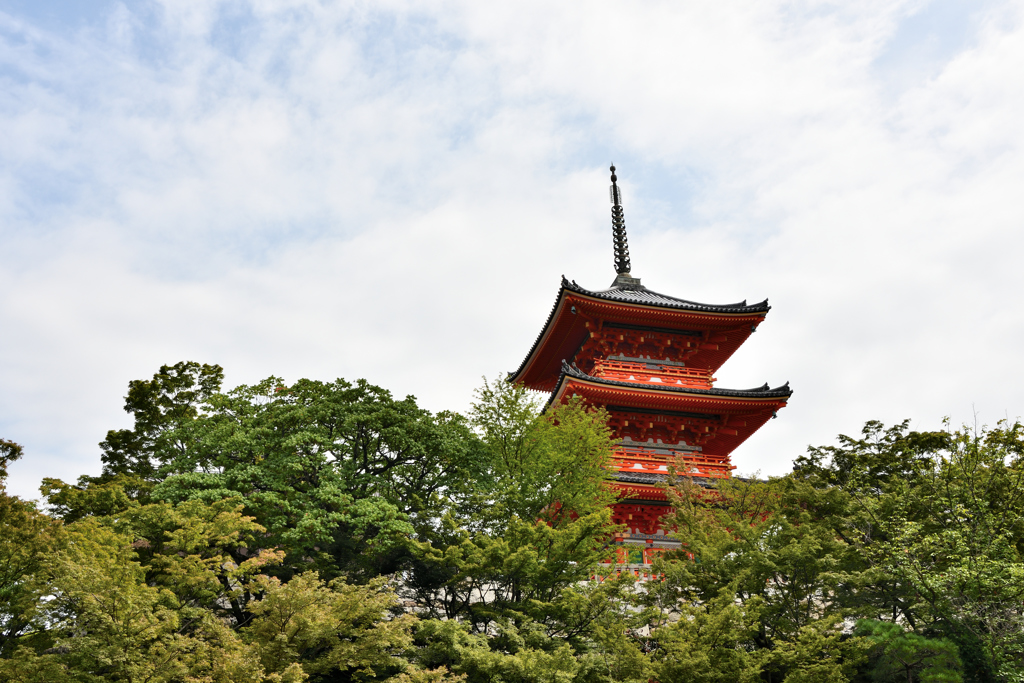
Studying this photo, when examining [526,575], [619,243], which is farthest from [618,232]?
[526,575]

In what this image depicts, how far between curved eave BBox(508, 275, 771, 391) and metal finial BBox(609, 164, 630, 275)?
4.26 meters

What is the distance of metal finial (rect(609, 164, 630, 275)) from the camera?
36747 mm

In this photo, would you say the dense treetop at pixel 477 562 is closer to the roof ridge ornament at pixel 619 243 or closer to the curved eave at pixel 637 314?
the curved eave at pixel 637 314

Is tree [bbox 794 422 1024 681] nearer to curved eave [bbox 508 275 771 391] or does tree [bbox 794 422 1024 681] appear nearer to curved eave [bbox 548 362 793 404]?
curved eave [bbox 548 362 793 404]

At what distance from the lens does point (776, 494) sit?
18906 mm

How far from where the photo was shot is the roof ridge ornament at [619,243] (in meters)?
35.2

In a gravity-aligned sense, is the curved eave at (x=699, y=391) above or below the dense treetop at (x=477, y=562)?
above

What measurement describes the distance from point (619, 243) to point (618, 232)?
0.87m

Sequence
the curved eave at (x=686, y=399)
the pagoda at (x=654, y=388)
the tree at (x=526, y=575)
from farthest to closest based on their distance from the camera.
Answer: the curved eave at (x=686, y=399) < the pagoda at (x=654, y=388) < the tree at (x=526, y=575)

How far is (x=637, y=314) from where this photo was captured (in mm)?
28953

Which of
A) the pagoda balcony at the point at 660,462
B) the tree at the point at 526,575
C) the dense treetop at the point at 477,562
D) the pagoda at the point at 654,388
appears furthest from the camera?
the pagoda balcony at the point at 660,462

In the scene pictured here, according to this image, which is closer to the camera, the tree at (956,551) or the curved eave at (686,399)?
the tree at (956,551)

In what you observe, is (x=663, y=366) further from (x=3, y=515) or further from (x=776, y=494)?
(x=3, y=515)

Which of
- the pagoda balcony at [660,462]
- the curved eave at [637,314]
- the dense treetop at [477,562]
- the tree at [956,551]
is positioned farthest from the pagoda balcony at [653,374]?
the tree at [956,551]
